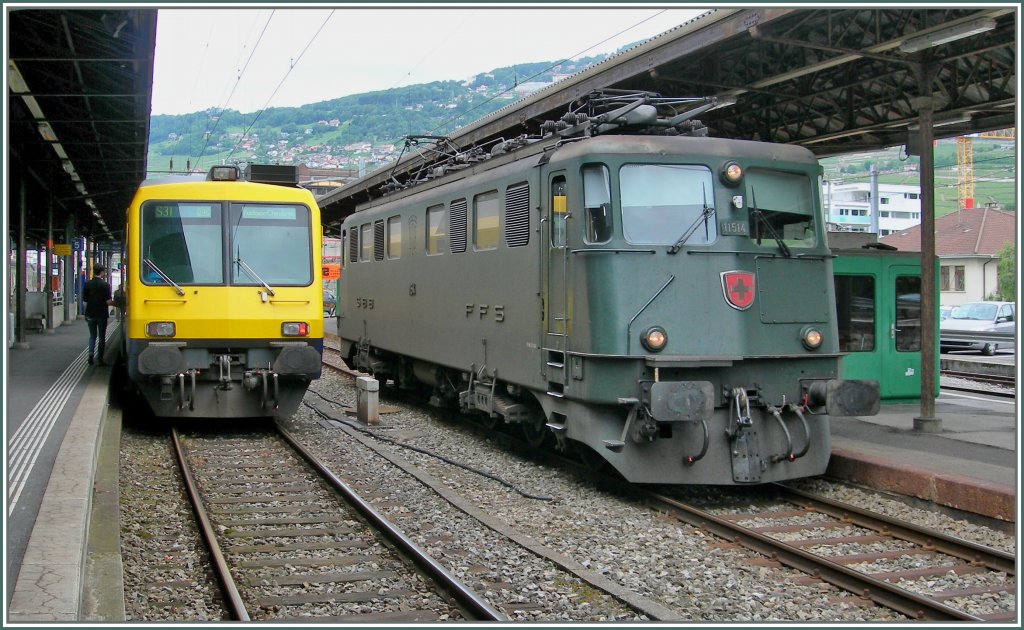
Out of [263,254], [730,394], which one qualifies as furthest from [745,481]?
[263,254]

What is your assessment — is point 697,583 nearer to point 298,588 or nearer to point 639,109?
point 298,588

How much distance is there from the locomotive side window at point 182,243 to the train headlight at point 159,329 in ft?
1.64

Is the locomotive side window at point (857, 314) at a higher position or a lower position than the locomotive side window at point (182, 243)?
lower

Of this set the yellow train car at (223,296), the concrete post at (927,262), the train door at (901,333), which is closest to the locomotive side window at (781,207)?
the concrete post at (927,262)

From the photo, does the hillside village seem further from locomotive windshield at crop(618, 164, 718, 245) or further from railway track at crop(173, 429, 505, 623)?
locomotive windshield at crop(618, 164, 718, 245)

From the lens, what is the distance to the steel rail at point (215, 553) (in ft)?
18.6

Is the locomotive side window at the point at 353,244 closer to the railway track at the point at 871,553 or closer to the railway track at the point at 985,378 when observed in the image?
the railway track at the point at 871,553

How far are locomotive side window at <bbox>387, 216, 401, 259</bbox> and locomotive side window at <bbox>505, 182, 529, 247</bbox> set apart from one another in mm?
4499

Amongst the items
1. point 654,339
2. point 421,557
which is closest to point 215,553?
point 421,557

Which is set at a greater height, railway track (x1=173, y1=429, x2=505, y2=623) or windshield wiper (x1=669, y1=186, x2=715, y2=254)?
windshield wiper (x1=669, y1=186, x2=715, y2=254)

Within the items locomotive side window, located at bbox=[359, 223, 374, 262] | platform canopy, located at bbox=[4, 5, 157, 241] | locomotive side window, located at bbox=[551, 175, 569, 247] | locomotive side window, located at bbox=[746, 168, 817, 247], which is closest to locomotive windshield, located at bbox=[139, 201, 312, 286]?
platform canopy, located at bbox=[4, 5, 157, 241]

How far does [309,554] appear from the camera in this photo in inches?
276

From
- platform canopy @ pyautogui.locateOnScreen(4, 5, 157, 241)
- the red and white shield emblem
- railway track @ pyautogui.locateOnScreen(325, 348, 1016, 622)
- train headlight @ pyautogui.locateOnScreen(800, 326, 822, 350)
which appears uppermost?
platform canopy @ pyautogui.locateOnScreen(4, 5, 157, 241)

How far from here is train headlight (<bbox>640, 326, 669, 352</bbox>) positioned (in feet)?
26.8
